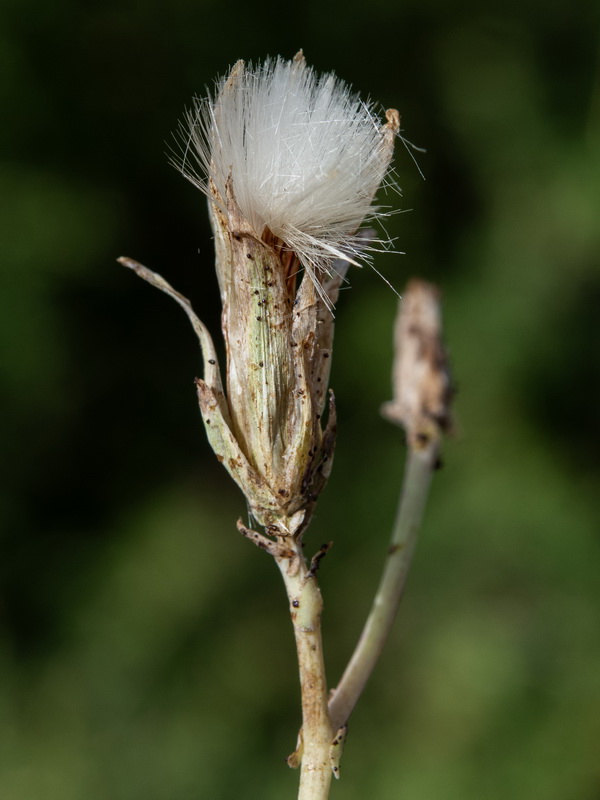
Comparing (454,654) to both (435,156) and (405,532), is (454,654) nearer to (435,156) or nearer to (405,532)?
(435,156)

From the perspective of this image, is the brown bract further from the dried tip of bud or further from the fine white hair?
the dried tip of bud

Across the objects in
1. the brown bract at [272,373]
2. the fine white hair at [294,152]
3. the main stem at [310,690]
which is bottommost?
the main stem at [310,690]

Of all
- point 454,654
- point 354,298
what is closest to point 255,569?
point 454,654

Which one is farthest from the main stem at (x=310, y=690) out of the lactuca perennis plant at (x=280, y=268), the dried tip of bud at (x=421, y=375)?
the dried tip of bud at (x=421, y=375)

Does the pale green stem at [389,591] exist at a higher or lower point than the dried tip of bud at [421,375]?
lower

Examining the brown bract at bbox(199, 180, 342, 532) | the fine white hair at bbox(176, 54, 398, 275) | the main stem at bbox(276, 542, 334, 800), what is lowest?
the main stem at bbox(276, 542, 334, 800)

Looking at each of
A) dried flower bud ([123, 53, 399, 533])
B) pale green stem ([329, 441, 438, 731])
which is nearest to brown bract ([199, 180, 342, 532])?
dried flower bud ([123, 53, 399, 533])

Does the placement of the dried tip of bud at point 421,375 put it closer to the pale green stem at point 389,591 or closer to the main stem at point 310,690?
the pale green stem at point 389,591
